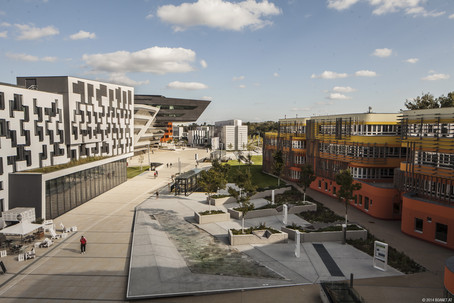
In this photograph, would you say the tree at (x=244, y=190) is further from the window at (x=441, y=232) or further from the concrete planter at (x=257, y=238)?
the window at (x=441, y=232)

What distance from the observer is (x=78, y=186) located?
116 feet

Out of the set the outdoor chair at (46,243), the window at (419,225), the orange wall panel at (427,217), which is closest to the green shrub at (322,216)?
the orange wall panel at (427,217)

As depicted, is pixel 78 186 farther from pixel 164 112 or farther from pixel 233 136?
pixel 233 136

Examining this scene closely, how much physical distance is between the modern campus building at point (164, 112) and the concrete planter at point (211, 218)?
77.9 metres

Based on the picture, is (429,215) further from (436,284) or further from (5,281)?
(5,281)

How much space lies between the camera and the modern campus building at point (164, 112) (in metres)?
114

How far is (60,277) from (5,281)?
2.96m

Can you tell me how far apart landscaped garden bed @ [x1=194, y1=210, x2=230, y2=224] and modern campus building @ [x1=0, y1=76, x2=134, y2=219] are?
48.8ft

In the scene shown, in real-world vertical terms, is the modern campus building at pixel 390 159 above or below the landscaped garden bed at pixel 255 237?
above

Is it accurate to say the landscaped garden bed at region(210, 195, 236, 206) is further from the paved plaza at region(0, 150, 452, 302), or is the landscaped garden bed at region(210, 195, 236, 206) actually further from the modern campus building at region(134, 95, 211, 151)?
the modern campus building at region(134, 95, 211, 151)

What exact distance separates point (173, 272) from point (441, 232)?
20016 millimetres

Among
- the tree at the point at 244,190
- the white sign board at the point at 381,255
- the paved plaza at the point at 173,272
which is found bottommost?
the paved plaza at the point at 173,272

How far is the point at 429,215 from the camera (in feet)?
75.3

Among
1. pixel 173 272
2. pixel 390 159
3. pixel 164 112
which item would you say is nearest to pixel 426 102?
pixel 390 159
